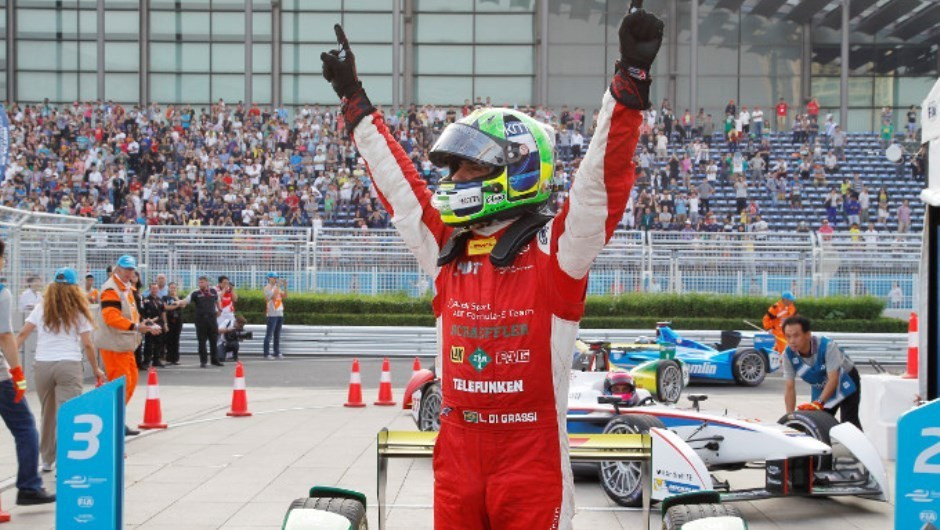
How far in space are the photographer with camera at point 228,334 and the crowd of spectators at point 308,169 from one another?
6.05 metres

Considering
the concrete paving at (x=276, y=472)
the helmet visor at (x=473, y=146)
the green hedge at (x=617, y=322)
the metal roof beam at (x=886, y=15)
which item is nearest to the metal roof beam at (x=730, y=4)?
the metal roof beam at (x=886, y=15)

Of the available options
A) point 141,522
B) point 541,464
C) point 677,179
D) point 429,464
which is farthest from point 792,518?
point 677,179

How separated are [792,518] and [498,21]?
127 ft

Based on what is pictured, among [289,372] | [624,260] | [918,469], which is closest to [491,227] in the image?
[918,469]

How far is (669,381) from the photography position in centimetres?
1493

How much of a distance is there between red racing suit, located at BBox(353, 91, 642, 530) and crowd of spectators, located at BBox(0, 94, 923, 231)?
2550 centimetres

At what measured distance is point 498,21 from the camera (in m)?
45.8

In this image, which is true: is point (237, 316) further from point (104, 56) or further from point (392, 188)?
point (104, 56)

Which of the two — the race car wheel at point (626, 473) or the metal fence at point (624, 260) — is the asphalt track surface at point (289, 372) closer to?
the metal fence at point (624, 260)

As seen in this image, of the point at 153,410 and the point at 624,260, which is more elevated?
the point at 624,260

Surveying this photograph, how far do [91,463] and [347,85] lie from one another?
3418 millimetres

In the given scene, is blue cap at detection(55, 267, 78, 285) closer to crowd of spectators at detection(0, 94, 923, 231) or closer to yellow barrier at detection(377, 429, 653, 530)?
yellow barrier at detection(377, 429, 653, 530)

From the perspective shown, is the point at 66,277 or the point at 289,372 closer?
the point at 66,277

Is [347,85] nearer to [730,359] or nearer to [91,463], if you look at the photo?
[91,463]
